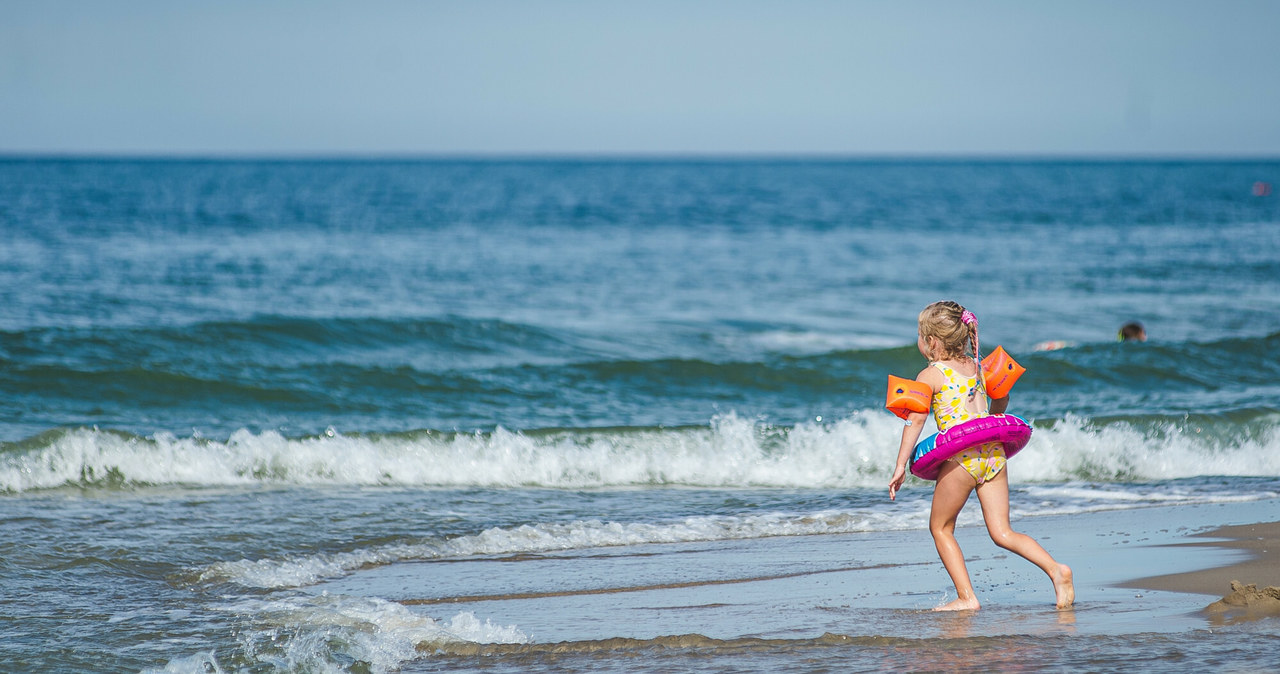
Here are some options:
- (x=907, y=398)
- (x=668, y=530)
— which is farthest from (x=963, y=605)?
(x=668, y=530)

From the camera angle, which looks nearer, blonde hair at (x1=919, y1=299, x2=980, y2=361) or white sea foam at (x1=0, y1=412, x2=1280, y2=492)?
blonde hair at (x1=919, y1=299, x2=980, y2=361)

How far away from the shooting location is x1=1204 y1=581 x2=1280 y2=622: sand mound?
14.9ft

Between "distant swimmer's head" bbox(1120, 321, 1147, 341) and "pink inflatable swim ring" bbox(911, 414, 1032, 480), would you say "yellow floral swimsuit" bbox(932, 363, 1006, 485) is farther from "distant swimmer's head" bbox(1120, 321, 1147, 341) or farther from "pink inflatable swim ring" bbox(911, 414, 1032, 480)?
"distant swimmer's head" bbox(1120, 321, 1147, 341)

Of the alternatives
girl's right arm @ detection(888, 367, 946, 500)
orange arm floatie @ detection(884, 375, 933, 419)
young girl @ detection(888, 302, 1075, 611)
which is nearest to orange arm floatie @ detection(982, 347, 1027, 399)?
young girl @ detection(888, 302, 1075, 611)

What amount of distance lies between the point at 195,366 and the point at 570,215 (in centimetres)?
3345

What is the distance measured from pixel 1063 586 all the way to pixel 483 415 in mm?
7221

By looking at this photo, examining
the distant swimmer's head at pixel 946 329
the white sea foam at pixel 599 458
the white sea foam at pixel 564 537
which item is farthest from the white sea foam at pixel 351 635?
the white sea foam at pixel 599 458

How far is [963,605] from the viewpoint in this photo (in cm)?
477

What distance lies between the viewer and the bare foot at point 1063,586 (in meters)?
4.72

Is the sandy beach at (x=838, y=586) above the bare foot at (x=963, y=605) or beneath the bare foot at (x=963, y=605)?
beneath

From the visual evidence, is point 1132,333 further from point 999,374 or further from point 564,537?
point 999,374

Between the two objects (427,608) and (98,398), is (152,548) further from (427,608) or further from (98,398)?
(98,398)

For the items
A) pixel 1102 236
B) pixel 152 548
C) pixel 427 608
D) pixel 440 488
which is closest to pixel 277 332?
pixel 440 488

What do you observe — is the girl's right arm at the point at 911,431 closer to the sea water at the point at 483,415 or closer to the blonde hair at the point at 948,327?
the blonde hair at the point at 948,327
